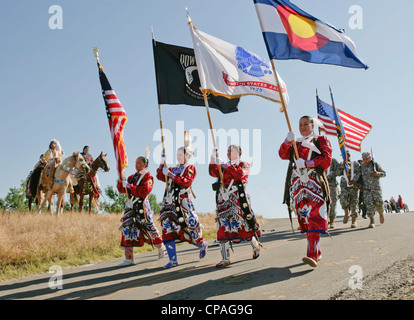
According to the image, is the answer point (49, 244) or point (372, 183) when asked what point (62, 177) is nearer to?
point (49, 244)

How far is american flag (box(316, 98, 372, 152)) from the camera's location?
15023mm

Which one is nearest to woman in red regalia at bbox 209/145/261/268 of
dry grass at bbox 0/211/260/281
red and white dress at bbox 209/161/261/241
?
red and white dress at bbox 209/161/261/241

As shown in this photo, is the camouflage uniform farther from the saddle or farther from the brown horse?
the brown horse

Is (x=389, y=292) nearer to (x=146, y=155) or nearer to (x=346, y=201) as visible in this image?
(x=146, y=155)

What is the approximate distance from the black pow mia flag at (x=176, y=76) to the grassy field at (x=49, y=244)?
422 cm

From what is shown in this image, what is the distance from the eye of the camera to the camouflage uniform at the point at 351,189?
1305cm

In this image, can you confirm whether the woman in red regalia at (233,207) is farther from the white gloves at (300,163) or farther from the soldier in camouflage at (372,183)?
the soldier in camouflage at (372,183)

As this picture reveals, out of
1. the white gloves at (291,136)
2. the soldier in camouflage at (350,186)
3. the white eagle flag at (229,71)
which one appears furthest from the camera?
the soldier in camouflage at (350,186)

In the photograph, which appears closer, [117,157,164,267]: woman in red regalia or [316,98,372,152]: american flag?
[117,157,164,267]: woman in red regalia

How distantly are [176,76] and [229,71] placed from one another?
1.32 m

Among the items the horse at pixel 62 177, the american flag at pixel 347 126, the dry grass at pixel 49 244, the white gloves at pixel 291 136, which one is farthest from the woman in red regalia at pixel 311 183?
the horse at pixel 62 177

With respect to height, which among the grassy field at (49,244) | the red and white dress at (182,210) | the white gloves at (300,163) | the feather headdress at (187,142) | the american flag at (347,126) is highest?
the american flag at (347,126)

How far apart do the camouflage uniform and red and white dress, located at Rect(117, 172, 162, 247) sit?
7439 mm
